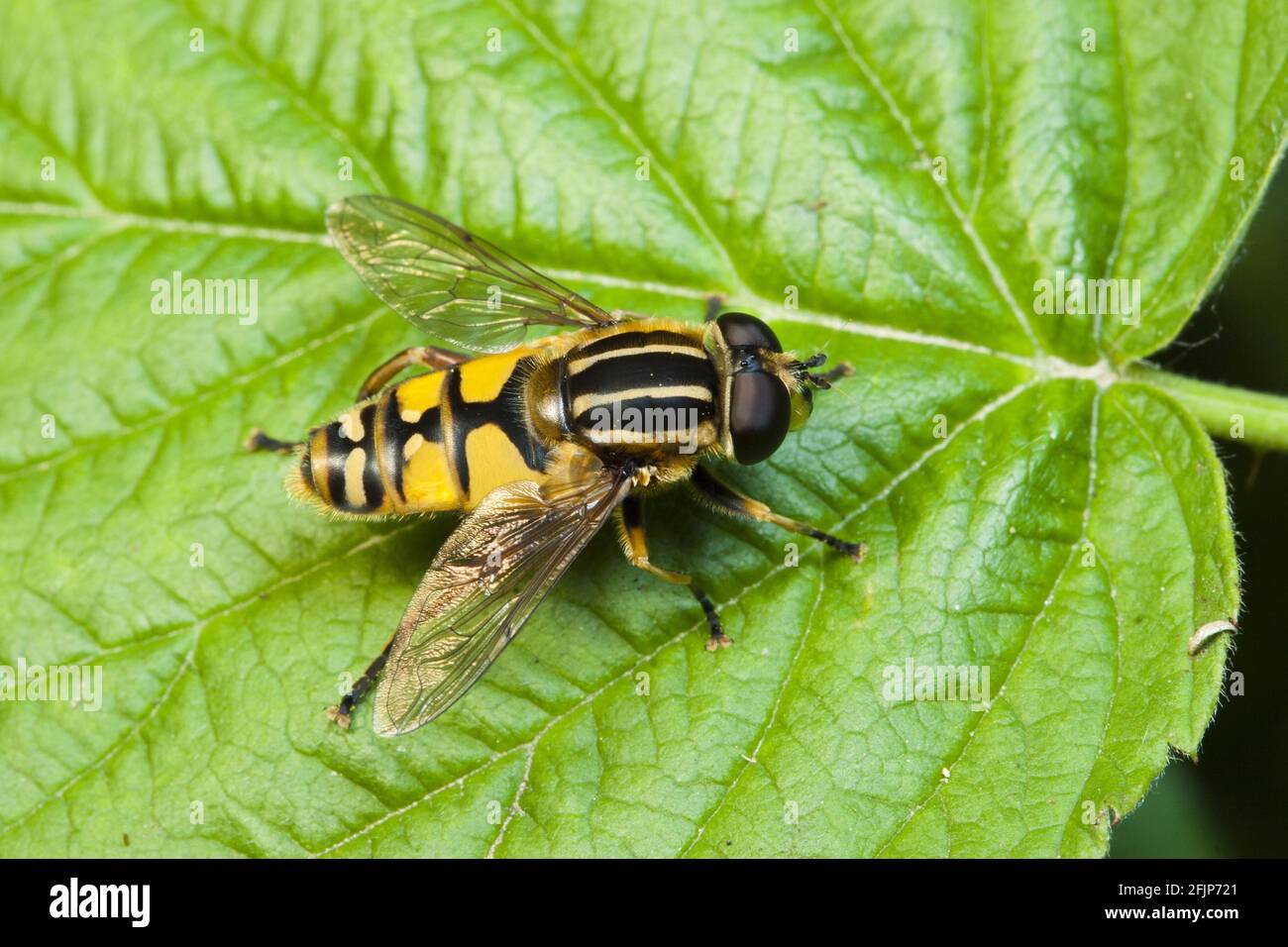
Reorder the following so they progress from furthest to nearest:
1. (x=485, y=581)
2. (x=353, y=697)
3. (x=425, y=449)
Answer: (x=353, y=697) < (x=425, y=449) < (x=485, y=581)

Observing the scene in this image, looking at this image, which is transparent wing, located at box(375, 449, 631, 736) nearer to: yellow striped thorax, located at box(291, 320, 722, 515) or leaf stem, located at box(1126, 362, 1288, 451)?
yellow striped thorax, located at box(291, 320, 722, 515)

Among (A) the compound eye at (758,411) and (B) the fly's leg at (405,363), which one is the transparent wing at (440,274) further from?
(A) the compound eye at (758,411)

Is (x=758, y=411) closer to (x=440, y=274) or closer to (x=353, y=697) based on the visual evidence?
(x=440, y=274)

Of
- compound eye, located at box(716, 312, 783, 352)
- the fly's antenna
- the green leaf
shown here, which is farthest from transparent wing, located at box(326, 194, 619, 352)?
the fly's antenna

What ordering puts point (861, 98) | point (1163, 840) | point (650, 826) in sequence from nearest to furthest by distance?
point (650, 826), point (861, 98), point (1163, 840)

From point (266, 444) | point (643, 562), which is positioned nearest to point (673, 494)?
point (643, 562)

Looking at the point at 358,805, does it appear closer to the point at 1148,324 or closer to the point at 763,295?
the point at 763,295
